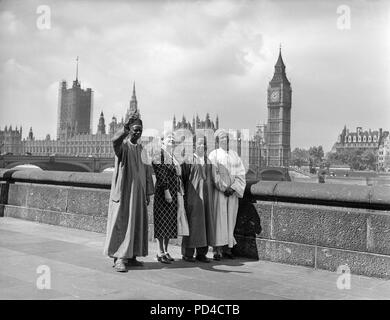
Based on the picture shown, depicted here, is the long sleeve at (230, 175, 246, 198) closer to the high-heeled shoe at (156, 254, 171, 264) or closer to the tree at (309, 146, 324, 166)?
the high-heeled shoe at (156, 254, 171, 264)

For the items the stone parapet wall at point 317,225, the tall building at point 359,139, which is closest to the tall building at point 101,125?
the tall building at point 359,139

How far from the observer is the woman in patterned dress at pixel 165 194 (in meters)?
5.38

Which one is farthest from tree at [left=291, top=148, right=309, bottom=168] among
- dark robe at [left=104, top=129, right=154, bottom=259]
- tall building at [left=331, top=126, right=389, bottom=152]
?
dark robe at [left=104, top=129, right=154, bottom=259]

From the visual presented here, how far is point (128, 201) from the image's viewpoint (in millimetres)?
5141

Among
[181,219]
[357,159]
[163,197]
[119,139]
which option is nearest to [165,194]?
[163,197]

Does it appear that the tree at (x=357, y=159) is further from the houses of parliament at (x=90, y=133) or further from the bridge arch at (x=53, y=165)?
the bridge arch at (x=53, y=165)

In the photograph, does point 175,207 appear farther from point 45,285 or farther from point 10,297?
point 10,297

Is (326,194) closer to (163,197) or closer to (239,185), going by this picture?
(239,185)

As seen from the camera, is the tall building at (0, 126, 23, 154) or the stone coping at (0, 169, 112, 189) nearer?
the stone coping at (0, 169, 112, 189)

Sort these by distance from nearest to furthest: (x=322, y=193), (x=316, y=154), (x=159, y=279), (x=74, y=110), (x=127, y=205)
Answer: (x=159, y=279) → (x=127, y=205) → (x=322, y=193) → (x=74, y=110) → (x=316, y=154)

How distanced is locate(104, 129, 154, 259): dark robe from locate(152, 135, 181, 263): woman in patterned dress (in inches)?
8.5

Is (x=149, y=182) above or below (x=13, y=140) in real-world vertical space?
below

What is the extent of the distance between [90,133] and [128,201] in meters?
108

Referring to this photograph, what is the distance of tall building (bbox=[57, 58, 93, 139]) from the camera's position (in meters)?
108
